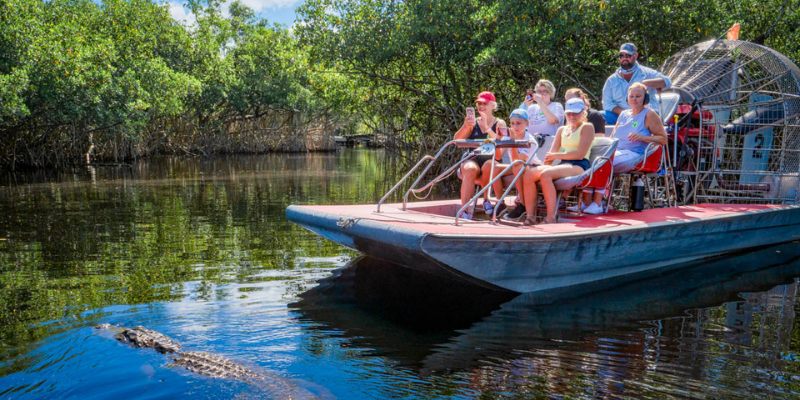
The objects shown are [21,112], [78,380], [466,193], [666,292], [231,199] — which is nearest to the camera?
[78,380]

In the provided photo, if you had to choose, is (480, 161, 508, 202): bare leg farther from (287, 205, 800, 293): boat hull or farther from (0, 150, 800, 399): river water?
(0, 150, 800, 399): river water

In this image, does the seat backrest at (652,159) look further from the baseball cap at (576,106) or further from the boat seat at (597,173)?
the baseball cap at (576,106)

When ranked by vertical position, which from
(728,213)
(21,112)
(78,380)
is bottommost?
(78,380)

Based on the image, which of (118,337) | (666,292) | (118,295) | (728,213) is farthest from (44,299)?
(728,213)

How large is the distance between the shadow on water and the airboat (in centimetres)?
30

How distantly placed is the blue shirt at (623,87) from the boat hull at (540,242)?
147 cm

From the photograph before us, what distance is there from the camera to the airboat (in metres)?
6.38

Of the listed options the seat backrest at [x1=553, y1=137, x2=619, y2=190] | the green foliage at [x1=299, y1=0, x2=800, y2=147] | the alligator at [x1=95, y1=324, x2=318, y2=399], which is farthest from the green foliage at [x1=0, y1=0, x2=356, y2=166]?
the alligator at [x1=95, y1=324, x2=318, y2=399]

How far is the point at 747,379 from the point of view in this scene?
4.80m

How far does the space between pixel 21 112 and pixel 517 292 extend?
17950mm

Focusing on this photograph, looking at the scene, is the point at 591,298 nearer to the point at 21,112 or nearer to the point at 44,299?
the point at 44,299

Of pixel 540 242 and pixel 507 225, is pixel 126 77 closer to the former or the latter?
pixel 507 225

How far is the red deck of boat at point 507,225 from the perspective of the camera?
642 centimetres

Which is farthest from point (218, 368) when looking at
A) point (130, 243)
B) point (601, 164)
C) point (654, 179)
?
point (654, 179)
